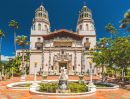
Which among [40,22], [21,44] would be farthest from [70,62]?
[40,22]

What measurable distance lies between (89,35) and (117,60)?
2548 centimetres

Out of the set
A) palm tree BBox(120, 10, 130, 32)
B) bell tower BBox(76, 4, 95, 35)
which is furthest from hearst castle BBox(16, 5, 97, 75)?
palm tree BBox(120, 10, 130, 32)

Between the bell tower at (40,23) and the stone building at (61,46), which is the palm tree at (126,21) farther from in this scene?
the bell tower at (40,23)

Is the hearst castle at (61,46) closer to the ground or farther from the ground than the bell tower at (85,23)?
closer to the ground

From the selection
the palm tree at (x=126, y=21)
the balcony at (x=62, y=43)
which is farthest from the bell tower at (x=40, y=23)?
the palm tree at (x=126, y=21)

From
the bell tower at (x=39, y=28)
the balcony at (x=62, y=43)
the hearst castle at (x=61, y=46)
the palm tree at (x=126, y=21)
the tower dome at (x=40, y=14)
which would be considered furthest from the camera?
the tower dome at (x=40, y=14)

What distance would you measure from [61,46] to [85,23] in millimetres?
12729

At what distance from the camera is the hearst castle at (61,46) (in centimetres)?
3712

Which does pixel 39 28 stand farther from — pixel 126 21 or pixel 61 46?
pixel 126 21

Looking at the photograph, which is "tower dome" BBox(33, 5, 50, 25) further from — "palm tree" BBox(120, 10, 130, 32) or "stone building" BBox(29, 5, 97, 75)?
"palm tree" BBox(120, 10, 130, 32)

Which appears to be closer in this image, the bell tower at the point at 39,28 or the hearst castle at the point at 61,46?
the hearst castle at the point at 61,46

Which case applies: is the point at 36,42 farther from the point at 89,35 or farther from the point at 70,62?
the point at 89,35

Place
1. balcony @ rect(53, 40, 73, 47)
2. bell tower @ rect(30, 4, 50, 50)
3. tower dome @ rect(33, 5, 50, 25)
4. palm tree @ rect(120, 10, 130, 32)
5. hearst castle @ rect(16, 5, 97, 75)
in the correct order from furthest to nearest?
1. tower dome @ rect(33, 5, 50, 25)
2. bell tower @ rect(30, 4, 50, 50)
3. balcony @ rect(53, 40, 73, 47)
4. hearst castle @ rect(16, 5, 97, 75)
5. palm tree @ rect(120, 10, 130, 32)

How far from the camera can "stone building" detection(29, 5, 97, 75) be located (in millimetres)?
37125
